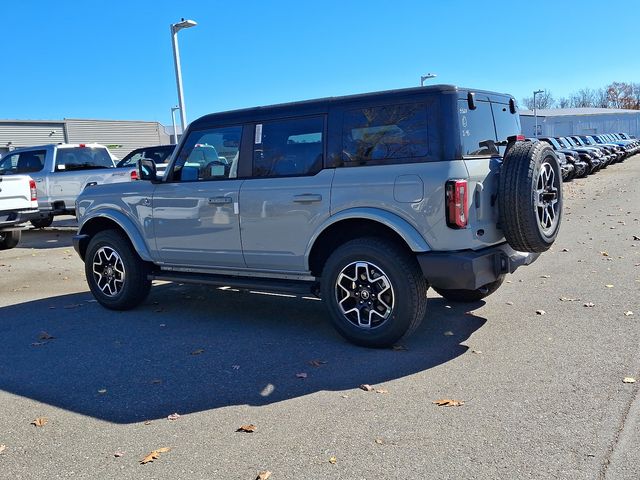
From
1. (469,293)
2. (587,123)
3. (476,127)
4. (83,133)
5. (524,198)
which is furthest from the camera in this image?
(587,123)

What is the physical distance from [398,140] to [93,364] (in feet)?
10.3

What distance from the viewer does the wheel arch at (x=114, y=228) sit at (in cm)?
668

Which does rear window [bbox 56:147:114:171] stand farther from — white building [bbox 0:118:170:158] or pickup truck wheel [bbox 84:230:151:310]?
white building [bbox 0:118:170:158]

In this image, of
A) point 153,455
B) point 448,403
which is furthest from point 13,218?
point 448,403

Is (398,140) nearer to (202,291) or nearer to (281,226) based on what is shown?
(281,226)

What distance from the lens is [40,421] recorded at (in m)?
4.05

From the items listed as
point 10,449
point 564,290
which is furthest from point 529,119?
point 10,449

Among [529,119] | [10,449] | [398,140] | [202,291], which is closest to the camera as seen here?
[10,449]

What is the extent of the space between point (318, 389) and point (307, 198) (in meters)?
1.73

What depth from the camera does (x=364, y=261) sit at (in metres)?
5.08

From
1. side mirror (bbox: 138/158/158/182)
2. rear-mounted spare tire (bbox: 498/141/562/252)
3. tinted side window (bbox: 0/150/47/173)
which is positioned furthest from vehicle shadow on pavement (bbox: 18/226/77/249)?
rear-mounted spare tire (bbox: 498/141/562/252)

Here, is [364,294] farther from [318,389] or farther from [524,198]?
[524,198]

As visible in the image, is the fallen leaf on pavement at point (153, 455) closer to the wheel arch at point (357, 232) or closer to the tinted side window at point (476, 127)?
the wheel arch at point (357, 232)

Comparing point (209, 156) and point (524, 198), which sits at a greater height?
point (209, 156)
